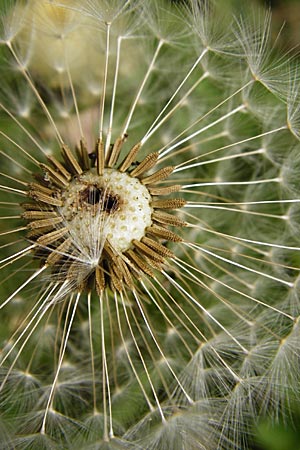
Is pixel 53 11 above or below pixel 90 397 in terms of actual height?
above

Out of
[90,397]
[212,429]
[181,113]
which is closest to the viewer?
[212,429]

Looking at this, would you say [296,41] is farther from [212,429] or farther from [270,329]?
[212,429]

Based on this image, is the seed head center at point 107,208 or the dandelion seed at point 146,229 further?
the dandelion seed at point 146,229

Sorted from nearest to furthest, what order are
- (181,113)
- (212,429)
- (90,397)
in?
(212,429) < (90,397) < (181,113)

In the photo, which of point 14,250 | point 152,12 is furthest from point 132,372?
point 152,12

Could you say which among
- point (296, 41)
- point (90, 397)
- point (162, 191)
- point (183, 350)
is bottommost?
point (90, 397)

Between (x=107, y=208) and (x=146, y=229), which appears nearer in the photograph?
(x=107, y=208)

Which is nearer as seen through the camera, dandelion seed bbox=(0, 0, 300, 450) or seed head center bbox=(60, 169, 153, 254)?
seed head center bbox=(60, 169, 153, 254)

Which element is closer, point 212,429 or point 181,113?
point 212,429
